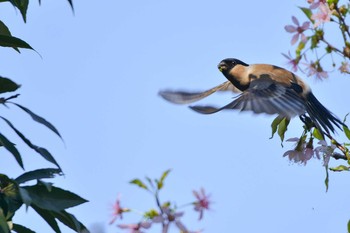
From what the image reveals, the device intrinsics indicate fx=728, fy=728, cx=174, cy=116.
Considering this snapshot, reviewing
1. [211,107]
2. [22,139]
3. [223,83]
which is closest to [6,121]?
[22,139]

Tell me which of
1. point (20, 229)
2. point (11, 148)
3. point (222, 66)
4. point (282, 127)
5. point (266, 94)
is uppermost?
point (222, 66)

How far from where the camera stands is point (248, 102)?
4203mm

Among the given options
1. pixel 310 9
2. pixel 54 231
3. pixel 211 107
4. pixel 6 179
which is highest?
pixel 310 9

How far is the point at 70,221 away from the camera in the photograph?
2221 millimetres

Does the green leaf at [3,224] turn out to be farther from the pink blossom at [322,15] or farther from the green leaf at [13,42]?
the pink blossom at [322,15]

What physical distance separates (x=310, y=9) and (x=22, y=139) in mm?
1351

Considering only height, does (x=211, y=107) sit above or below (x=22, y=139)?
above

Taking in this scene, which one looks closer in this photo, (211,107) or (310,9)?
(310,9)

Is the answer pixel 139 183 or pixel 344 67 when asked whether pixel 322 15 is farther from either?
pixel 139 183

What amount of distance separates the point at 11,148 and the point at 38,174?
12 centimetres

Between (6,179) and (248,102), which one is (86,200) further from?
(248,102)

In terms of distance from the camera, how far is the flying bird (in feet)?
12.7

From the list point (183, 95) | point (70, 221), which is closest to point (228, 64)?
point (183, 95)

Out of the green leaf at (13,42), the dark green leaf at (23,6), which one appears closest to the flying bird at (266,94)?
the dark green leaf at (23,6)
